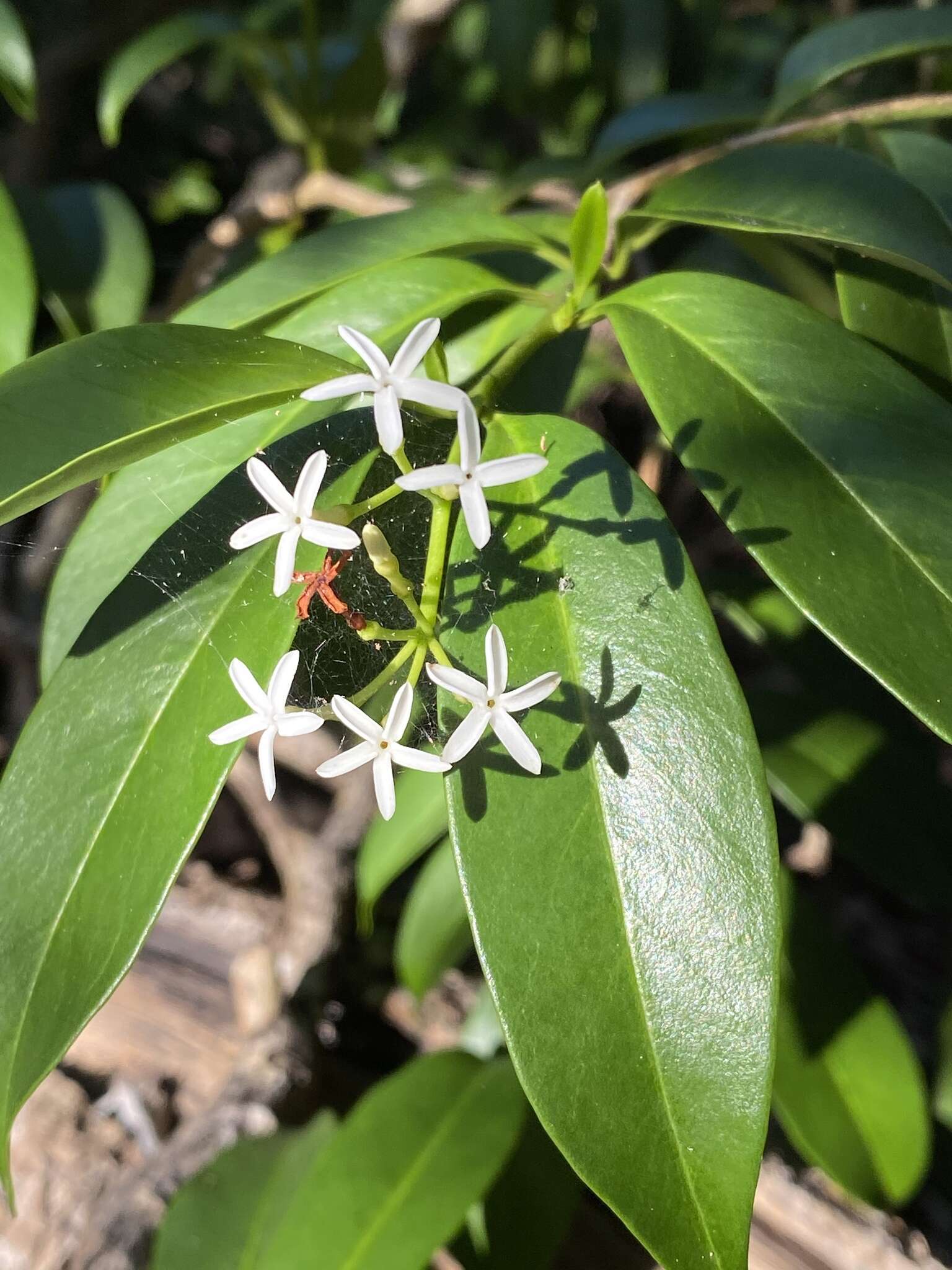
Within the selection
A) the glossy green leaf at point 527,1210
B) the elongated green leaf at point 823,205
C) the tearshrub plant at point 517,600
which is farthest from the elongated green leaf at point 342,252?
the glossy green leaf at point 527,1210

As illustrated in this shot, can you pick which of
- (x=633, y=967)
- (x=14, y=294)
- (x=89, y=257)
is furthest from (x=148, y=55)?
(x=633, y=967)

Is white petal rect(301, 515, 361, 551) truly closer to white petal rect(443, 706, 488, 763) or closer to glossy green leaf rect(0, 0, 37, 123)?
white petal rect(443, 706, 488, 763)

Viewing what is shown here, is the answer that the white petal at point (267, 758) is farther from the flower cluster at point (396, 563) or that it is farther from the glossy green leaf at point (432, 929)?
the glossy green leaf at point (432, 929)

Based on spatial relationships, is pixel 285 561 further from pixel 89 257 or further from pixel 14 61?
pixel 89 257

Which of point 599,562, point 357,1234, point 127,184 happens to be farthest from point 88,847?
point 127,184

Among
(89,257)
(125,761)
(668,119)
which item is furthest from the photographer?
(89,257)

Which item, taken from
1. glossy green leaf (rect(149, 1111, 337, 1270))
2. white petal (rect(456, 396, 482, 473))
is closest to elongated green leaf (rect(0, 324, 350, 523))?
white petal (rect(456, 396, 482, 473))
